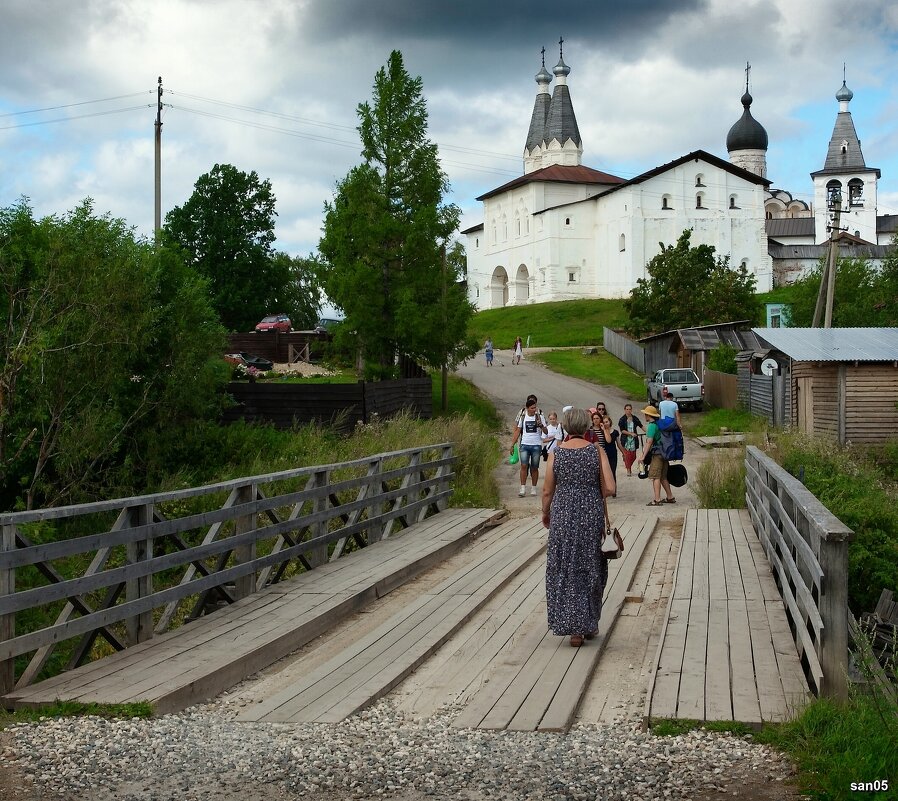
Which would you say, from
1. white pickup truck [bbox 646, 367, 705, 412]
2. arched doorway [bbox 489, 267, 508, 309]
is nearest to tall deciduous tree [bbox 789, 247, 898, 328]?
white pickup truck [bbox 646, 367, 705, 412]

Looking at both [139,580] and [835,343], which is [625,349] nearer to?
[835,343]

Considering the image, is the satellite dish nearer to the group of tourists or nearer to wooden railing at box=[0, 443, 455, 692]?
wooden railing at box=[0, 443, 455, 692]

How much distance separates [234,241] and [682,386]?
36.7 meters

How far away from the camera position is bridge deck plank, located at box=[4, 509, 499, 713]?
6.40 m

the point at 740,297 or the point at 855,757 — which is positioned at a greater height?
the point at 740,297

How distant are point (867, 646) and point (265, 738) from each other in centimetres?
320

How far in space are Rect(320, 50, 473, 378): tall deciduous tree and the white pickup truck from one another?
29.7ft

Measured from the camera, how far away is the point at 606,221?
105000mm

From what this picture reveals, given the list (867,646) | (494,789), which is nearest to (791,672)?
(867,646)

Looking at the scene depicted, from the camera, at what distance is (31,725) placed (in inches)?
231

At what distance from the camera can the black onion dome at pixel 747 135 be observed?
5182 inches

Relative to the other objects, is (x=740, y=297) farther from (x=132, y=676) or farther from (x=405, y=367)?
(x=132, y=676)

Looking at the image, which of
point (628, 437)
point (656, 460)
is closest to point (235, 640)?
point (656, 460)

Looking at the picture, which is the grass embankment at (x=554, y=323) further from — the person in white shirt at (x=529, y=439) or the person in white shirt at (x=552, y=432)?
the person in white shirt at (x=552, y=432)
